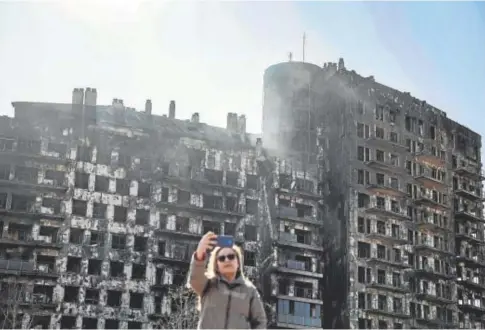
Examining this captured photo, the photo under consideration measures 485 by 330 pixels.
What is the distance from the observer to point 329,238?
6412 centimetres

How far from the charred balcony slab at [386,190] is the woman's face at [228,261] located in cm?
5935

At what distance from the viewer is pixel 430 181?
69.8m

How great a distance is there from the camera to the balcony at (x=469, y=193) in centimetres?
7288

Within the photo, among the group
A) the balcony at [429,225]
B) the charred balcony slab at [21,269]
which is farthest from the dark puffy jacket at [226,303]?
the balcony at [429,225]

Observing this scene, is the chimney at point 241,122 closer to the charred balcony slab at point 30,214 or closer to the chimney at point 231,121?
the chimney at point 231,121

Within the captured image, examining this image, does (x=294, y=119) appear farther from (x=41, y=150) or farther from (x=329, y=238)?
(x=41, y=150)

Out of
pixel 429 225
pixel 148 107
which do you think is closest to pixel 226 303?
pixel 148 107

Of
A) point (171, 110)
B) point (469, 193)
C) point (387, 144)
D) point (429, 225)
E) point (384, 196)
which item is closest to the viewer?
point (171, 110)

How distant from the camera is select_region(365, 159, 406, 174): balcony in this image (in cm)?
6596

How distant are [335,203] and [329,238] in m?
3.27

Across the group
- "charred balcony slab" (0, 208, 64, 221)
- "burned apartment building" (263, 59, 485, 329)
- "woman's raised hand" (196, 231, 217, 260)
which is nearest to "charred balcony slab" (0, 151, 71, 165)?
"charred balcony slab" (0, 208, 64, 221)

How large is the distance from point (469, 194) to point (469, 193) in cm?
23

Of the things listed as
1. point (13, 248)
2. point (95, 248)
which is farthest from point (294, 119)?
point (13, 248)

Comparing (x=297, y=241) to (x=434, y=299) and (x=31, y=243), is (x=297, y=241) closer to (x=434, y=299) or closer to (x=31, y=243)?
(x=434, y=299)
